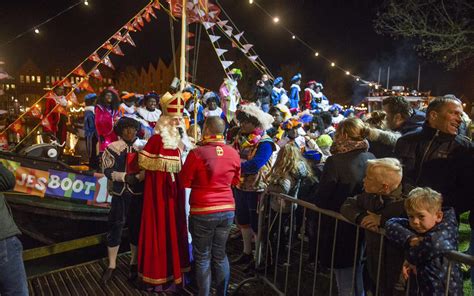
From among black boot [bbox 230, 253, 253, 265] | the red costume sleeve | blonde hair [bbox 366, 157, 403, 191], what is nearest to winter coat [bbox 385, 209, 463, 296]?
blonde hair [bbox 366, 157, 403, 191]

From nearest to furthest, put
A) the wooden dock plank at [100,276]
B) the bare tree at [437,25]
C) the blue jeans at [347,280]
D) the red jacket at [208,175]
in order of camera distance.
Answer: the blue jeans at [347,280]
the red jacket at [208,175]
the wooden dock plank at [100,276]
the bare tree at [437,25]

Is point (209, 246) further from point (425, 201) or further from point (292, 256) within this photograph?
point (292, 256)

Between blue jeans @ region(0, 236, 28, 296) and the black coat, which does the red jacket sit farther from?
blue jeans @ region(0, 236, 28, 296)

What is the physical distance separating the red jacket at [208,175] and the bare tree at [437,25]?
12394mm

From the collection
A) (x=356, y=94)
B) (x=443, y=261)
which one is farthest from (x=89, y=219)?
(x=356, y=94)

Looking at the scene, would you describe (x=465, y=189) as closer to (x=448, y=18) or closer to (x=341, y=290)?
(x=341, y=290)

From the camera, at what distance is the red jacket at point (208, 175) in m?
3.52

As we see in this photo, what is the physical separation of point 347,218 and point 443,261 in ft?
2.58

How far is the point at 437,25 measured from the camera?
1296 cm

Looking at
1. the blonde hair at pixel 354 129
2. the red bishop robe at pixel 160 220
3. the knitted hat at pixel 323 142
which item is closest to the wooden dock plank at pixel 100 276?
the red bishop robe at pixel 160 220

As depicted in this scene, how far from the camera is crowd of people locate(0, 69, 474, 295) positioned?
2584mm

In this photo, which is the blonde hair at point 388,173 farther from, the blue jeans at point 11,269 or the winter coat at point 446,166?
the blue jeans at point 11,269

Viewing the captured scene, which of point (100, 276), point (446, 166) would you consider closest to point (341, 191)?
point (446, 166)

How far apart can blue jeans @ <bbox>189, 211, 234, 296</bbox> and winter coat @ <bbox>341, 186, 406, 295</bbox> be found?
127 cm
